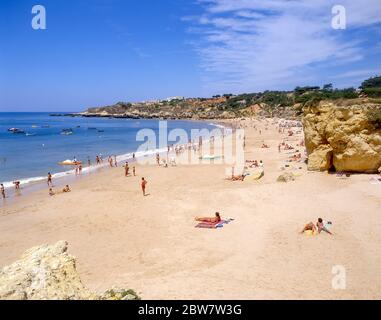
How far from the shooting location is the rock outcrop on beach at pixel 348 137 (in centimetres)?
1867

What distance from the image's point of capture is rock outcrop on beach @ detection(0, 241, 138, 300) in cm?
376

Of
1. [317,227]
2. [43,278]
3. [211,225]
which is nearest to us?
[43,278]

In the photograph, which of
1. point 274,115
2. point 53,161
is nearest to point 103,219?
point 53,161

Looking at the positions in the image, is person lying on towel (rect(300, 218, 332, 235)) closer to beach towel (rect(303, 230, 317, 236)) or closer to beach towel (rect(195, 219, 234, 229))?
beach towel (rect(303, 230, 317, 236))

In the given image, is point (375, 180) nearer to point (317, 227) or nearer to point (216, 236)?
point (317, 227)

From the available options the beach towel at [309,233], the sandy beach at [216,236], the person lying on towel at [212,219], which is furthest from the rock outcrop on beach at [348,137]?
the person lying on towel at [212,219]

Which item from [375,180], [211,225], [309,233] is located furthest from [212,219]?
[375,180]

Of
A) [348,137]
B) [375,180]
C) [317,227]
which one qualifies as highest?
[348,137]

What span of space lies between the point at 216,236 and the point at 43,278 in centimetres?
834

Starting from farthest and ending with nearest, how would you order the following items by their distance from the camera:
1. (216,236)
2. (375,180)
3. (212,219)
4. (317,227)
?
(375,180)
(212,219)
(216,236)
(317,227)

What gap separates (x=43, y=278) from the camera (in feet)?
13.2

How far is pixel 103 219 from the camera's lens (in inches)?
584
